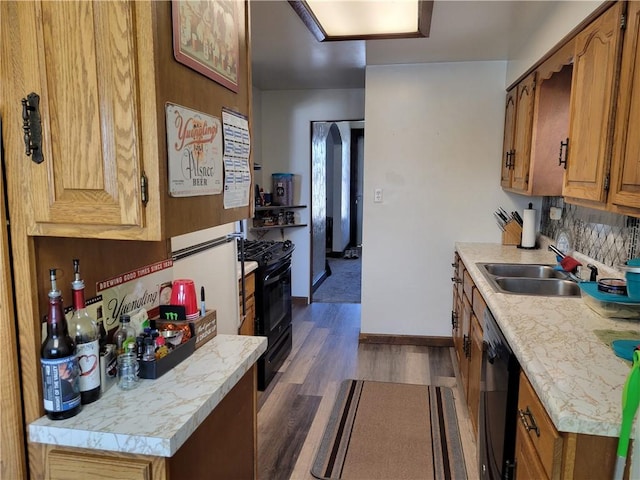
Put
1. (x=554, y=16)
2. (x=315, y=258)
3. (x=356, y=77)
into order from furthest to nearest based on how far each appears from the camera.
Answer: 1. (x=315, y=258)
2. (x=356, y=77)
3. (x=554, y=16)

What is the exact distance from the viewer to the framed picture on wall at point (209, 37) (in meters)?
1.04

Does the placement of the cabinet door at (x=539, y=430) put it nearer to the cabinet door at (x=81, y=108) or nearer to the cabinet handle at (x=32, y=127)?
the cabinet door at (x=81, y=108)

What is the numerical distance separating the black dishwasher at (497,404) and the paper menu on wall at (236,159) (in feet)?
3.52

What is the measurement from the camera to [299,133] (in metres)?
5.03

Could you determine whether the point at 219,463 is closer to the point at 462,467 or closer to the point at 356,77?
the point at 462,467

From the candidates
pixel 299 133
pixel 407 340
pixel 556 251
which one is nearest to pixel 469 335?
pixel 556 251

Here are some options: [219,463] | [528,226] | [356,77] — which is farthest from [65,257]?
[356,77]

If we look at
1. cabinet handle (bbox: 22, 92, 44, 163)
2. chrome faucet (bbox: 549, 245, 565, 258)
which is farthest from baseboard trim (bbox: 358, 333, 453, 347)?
cabinet handle (bbox: 22, 92, 44, 163)

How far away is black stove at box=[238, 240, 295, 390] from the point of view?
3.06 metres

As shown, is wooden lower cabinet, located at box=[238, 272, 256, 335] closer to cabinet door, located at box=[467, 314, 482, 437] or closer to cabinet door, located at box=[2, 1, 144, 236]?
cabinet door, located at box=[467, 314, 482, 437]

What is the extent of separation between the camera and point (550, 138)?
2688mm

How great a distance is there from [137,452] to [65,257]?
0.49 meters

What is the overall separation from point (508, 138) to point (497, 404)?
7.47 ft

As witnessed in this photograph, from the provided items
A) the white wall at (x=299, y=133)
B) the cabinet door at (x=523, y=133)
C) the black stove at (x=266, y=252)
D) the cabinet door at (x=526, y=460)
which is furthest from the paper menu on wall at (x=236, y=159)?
the white wall at (x=299, y=133)
